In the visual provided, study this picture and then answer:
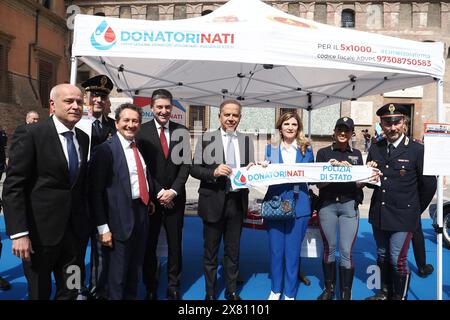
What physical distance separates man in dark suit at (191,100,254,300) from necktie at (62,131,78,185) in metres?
1.16

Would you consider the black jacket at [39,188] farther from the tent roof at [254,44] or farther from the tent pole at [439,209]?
the tent pole at [439,209]

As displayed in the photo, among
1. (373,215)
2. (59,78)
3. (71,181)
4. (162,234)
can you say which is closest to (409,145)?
(373,215)

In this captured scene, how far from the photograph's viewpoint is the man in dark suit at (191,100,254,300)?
336 cm

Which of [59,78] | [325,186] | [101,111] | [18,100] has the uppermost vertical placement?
[59,78]

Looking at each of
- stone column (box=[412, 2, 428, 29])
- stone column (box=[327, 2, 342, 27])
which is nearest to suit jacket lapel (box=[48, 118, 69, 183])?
stone column (box=[327, 2, 342, 27])

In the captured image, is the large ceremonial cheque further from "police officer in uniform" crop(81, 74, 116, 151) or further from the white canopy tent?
"police officer in uniform" crop(81, 74, 116, 151)

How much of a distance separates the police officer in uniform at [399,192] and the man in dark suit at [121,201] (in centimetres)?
229

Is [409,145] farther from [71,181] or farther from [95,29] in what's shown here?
[95,29]

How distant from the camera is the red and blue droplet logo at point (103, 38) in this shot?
11.1 ft

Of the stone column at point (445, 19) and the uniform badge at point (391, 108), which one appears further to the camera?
the stone column at point (445, 19)

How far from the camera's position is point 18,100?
20.6 m

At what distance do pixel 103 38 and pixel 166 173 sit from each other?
4.84ft

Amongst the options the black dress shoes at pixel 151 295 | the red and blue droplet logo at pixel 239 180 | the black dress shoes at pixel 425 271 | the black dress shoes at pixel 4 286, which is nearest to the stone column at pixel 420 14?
the black dress shoes at pixel 425 271

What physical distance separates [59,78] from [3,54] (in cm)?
537
